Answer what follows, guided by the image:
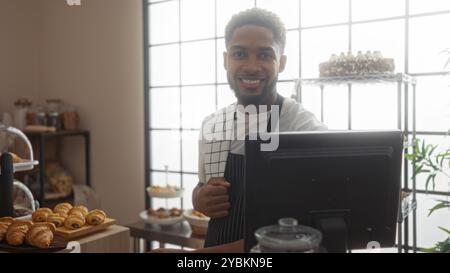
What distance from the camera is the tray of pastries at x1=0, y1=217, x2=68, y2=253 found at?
4.52 ft

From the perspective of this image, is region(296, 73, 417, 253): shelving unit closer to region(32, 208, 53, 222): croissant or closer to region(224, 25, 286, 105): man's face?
region(224, 25, 286, 105): man's face

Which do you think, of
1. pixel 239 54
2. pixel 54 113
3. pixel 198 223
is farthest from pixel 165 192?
pixel 239 54

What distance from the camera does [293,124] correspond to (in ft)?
4.64

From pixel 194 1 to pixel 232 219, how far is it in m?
2.29

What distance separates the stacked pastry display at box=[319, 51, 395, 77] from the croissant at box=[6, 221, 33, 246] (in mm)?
1591

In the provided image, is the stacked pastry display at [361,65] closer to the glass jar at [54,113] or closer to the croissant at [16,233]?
the croissant at [16,233]

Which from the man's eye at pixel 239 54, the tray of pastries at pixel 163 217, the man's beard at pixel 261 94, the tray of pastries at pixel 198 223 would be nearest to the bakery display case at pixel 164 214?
the tray of pastries at pixel 163 217

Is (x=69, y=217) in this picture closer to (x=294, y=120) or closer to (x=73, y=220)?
(x=73, y=220)

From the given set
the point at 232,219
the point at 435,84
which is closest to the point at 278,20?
the point at 232,219

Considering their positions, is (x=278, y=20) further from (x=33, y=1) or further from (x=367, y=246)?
(x=33, y=1)

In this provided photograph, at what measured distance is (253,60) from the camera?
1344mm

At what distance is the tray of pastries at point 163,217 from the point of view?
106 inches

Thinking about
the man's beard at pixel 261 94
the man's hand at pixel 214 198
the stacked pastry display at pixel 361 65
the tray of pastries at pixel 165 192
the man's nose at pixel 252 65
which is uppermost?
the stacked pastry display at pixel 361 65

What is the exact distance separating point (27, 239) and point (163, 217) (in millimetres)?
1368
